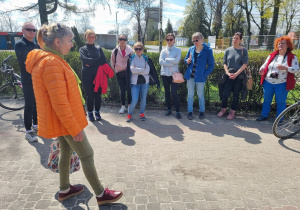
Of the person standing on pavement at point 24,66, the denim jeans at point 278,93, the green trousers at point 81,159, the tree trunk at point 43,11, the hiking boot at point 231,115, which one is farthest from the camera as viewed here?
the tree trunk at point 43,11

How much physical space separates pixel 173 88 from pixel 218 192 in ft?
10.0

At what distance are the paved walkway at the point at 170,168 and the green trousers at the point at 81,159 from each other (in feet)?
0.93

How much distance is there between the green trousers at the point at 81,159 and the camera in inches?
90.0

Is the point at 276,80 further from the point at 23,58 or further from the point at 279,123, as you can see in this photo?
the point at 23,58

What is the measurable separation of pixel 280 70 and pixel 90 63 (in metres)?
4.19

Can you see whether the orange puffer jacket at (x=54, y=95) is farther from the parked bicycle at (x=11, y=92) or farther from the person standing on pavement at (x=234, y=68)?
the parked bicycle at (x=11, y=92)

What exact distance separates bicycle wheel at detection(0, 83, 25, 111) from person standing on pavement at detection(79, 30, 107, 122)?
2.24 m

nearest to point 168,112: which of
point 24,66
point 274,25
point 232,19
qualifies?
point 24,66

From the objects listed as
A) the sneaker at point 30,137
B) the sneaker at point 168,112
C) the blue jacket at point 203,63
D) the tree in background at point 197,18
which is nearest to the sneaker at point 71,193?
the sneaker at point 30,137

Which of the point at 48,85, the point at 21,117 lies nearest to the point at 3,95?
the point at 21,117

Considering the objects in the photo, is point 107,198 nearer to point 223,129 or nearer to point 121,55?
point 223,129

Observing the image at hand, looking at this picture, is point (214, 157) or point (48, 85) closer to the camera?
point (48, 85)

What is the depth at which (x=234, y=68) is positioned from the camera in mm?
5078

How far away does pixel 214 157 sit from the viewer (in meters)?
3.65
